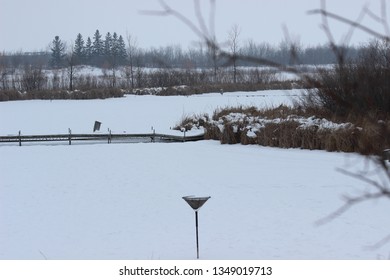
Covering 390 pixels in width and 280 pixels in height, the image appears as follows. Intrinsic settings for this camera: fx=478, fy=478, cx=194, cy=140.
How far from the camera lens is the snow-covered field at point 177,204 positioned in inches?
254

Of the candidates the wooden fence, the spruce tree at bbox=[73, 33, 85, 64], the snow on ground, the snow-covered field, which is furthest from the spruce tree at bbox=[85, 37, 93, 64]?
the snow-covered field

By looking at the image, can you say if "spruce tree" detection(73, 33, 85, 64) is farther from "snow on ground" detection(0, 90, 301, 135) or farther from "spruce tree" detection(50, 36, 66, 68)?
"snow on ground" detection(0, 90, 301, 135)

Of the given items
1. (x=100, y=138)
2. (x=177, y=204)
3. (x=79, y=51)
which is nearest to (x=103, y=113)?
(x=100, y=138)

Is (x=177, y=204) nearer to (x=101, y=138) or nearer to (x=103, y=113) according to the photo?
(x=101, y=138)

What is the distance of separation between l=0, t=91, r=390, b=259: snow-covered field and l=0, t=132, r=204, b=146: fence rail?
1171 mm

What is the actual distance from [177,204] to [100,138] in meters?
10.6

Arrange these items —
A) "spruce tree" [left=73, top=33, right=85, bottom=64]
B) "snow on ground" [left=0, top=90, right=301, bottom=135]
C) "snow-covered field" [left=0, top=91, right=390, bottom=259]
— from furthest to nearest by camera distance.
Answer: "spruce tree" [left=73, top=33, right=85, bottom=64], "snow on ground" [left=0, top=90, right=301, bottom=135], "snow-covered field" [left=0, top=91, right=390, bottom=259]

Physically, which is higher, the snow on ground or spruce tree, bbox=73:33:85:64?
spruce tree, bbox=73:33:85:64

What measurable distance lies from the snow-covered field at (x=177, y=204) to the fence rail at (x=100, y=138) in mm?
1171

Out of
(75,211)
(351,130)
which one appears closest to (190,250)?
(75,211)

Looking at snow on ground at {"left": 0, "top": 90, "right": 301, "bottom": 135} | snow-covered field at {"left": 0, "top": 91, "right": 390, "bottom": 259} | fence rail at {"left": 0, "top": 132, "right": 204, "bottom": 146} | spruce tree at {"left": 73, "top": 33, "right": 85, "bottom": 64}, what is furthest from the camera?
spruce tree at {"left": 73, "top": 33, "right": 85, "bottom": 64}

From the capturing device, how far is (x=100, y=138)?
61.6 feet

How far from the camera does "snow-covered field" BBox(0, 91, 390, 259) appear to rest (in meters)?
6.45

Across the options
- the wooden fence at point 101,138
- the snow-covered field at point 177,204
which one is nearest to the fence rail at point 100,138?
the wooden fence at point 101,138
